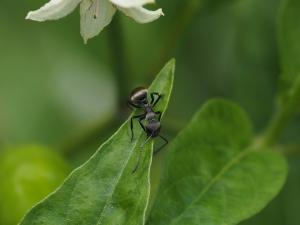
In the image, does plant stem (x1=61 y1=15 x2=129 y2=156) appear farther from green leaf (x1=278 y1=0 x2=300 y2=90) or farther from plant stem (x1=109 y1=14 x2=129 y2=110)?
green leaf (x1=278 y1=0 x2=300 y2=90)

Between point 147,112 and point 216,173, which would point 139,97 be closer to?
point 147,112

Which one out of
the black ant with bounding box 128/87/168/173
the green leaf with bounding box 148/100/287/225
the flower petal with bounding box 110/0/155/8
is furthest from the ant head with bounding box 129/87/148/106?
the flower petal with bounding box 110/0/155/8

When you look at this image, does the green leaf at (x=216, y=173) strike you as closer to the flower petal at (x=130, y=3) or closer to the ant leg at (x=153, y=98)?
the ant leg at (x=153, y=98)

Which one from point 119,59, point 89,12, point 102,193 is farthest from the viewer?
point 119,59

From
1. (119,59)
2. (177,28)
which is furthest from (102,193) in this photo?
(177,28)

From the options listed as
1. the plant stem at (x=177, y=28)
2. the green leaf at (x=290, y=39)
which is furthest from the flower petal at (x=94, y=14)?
the plant stem at (x=177, y=28)
